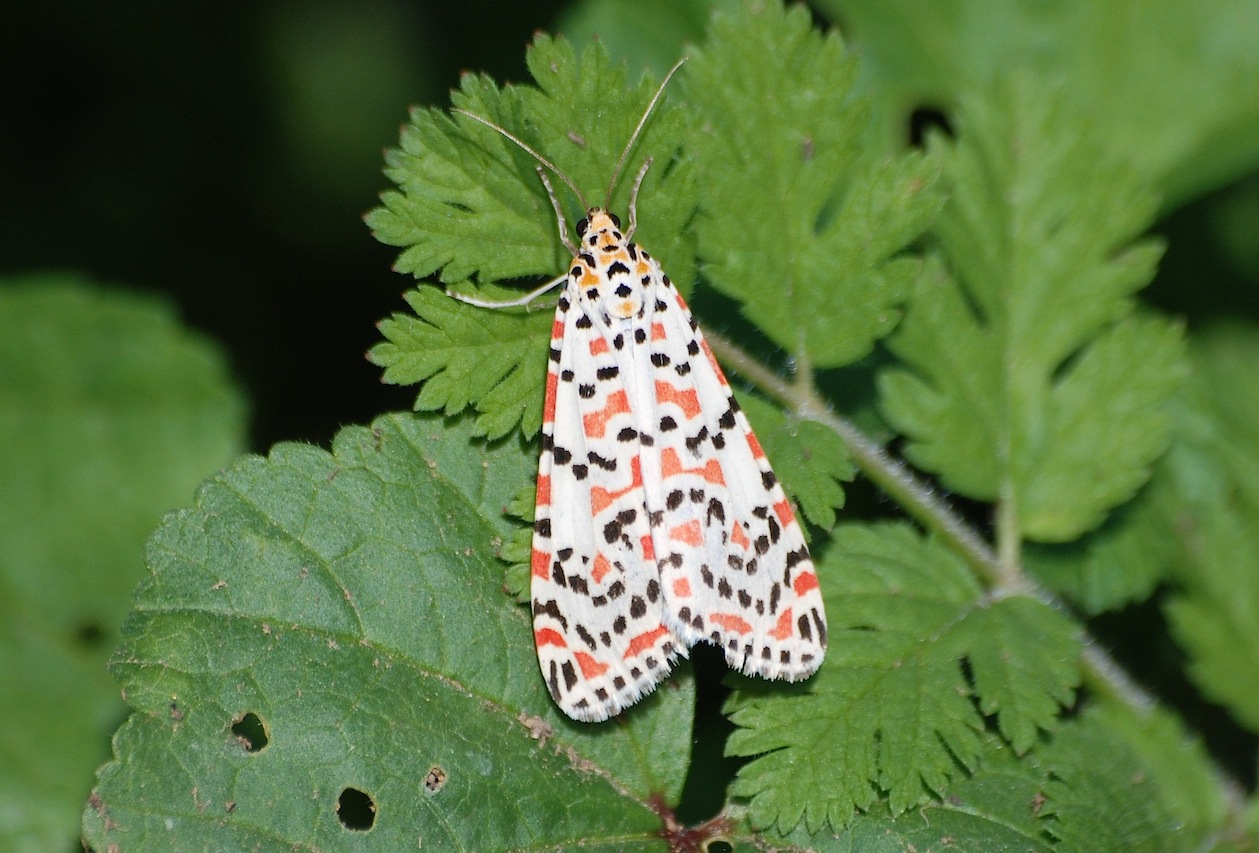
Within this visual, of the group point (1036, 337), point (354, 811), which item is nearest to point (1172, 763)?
point (1036, 337)

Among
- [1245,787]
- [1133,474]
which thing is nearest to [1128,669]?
[1245,787]

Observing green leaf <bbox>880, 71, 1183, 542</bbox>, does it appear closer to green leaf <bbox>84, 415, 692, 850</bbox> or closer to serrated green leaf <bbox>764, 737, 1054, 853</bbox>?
serrated green leaf <bbox>764, 737, 1054, 853</bbox>

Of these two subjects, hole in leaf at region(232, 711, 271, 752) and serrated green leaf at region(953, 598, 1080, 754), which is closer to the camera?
serrated green leaf at region(953, 598, 1080, 754)

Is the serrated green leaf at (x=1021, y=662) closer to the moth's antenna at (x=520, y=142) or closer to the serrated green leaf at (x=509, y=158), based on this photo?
the serrated green leaf at (x=509, y=158)

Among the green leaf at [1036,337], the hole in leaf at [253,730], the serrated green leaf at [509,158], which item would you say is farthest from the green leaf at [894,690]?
the hole in leaf at [253,730]

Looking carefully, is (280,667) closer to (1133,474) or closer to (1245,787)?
(1133,474)

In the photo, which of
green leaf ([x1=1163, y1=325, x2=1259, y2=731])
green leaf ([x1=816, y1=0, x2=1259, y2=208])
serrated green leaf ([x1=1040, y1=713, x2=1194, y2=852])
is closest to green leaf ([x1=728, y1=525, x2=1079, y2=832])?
serrated green leaf ([x1=1040, y1=713, x2=1194, y2=852])
